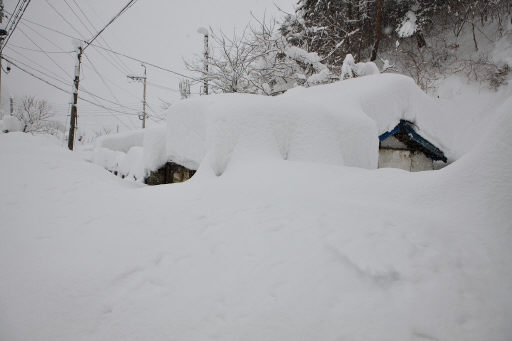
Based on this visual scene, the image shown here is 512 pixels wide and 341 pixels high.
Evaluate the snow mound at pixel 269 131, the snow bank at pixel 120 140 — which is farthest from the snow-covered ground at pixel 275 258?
the snow bank at pixel 120 140

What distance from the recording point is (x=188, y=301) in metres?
1.30

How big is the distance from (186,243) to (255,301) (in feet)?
2.33

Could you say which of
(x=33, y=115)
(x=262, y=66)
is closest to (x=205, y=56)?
(x=262, y=66)

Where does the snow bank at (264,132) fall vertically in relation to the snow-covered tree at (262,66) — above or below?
below

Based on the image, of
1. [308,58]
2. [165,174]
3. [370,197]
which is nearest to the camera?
[370,197]

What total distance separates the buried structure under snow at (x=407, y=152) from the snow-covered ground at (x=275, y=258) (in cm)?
527

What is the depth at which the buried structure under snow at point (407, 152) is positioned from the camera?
21.8 ft

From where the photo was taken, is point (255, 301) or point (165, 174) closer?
point (255, 301)

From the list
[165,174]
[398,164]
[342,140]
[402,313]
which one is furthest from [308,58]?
[402,313]

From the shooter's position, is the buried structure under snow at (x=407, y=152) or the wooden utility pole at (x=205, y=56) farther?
the wooden utility pole at (x=205, y=56)

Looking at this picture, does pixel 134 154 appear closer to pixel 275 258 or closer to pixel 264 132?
pixel 264 132

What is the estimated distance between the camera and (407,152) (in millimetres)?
7258

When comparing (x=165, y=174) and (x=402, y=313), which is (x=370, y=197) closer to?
(x=402, y=313)

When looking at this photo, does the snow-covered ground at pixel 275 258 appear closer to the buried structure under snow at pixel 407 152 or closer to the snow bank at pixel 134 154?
the snow bank at pixel 134 154
